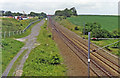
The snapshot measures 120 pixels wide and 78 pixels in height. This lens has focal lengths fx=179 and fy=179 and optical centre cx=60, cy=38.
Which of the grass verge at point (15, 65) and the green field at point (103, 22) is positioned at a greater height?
the green field at point (103, 22)

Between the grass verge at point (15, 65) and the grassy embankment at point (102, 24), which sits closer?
the grass verge at point (15, 65)

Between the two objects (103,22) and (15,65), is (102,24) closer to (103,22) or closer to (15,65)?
(103,22)

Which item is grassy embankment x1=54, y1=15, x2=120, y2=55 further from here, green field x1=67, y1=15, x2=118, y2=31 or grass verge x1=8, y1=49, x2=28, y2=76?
grass verge x1=8, y1=49, x2=28, y2=76

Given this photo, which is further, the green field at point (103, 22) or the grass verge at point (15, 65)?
the green field at point (103, 22)

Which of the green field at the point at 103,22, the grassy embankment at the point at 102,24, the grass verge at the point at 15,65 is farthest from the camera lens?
the green field at the point at 103,22

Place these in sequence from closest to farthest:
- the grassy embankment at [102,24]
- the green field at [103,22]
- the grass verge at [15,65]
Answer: the grass verge at [15,65] → the grassy embankment at [102,24] → the green field at [103,22]

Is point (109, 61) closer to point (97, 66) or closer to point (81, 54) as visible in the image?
point (97, 66)

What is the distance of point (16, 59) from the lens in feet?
74.0

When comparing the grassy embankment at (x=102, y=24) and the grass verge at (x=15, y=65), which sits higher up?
the grassy embankment at (x=102, y=24)

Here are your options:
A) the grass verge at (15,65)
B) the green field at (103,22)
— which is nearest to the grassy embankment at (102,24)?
the green field at (103,22)

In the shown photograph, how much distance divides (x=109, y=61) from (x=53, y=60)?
267 inches

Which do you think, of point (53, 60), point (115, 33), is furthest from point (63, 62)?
point (115, 33)

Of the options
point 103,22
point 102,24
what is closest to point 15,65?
point 102,24

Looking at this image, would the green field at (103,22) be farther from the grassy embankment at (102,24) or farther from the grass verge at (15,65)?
the grass verge at (15,65)
